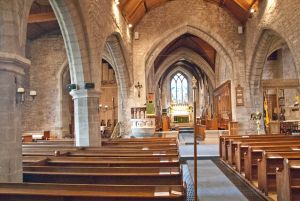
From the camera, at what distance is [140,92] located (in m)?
14.0

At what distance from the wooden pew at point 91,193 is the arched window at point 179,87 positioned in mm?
27072

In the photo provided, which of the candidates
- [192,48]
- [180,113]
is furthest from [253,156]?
[180,113]

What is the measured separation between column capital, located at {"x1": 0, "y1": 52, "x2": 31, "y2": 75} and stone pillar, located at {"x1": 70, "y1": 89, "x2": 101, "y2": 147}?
144 inches

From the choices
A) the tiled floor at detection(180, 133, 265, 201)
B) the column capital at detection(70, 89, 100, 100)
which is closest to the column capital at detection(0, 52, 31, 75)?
the tiled floor at detection(180, 133, 265, 201)

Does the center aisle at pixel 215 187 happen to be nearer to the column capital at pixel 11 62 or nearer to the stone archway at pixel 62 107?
the column capital at pixel 11 62

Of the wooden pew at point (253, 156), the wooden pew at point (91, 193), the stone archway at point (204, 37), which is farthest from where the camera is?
the stone archway at point (204, 37)

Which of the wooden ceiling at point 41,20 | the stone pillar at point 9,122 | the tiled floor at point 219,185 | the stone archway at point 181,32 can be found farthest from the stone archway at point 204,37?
the stone pillar at point 9,122

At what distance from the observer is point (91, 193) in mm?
2307

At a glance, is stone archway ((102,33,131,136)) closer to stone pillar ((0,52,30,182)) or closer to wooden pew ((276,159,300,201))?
stone pillar ((0,52,30,182))

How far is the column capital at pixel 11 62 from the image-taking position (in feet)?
12.1

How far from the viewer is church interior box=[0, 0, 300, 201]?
3488 millimetres

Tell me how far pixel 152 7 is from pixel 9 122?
11.6 m

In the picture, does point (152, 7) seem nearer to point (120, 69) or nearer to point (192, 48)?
point (120, 69)

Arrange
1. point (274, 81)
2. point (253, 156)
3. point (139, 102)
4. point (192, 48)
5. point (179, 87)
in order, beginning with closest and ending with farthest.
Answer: point (253, 156)
point (139, 102)
point (274, 81)
point (192, 48)
point (179, 87)
